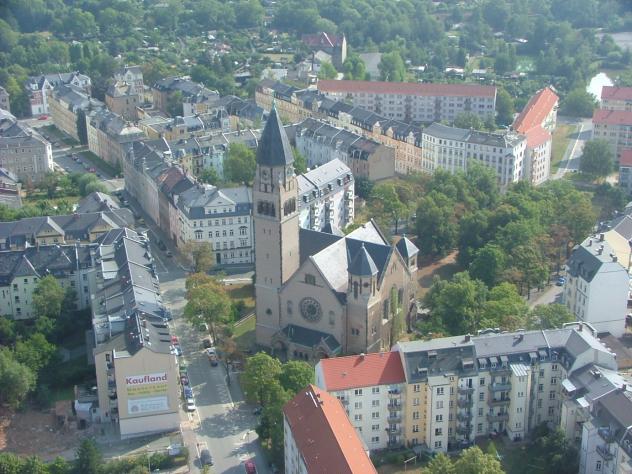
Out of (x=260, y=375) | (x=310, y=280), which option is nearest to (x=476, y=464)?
(x=260, y=375)

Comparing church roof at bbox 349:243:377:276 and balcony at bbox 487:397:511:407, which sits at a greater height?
church roof at bbox 349:243:377:276

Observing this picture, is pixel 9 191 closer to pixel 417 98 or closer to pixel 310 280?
pixel 310 280

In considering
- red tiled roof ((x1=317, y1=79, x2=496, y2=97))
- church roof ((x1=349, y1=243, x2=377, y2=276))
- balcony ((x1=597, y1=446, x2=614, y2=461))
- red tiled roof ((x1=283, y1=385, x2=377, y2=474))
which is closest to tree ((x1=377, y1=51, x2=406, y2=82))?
red tiled roof ((x1=317, y1=79, x2=496, y2=97))

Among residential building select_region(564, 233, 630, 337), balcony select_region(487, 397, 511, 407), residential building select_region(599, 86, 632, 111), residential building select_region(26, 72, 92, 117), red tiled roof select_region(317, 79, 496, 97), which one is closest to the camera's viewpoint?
balcony select_region(487, 397, 511, 407)

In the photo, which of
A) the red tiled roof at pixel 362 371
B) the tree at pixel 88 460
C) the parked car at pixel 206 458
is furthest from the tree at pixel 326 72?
the tree at pixel 88 460

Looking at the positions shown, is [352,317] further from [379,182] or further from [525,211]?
[379,182]

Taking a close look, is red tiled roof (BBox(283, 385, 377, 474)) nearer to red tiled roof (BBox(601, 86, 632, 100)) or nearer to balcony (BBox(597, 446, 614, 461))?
balcony (BBox(597, 446, 614, 461))

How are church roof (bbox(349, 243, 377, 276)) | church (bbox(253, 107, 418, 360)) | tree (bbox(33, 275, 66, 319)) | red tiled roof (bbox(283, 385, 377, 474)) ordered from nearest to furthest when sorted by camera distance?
red tiled roof (bbox(283, 385, 377, 474))
church roof (bbox(349, 243, 377, 276))
church (bbox(253, 107, 418, 360))
tree (bbox(33, 275, 66, 319))
